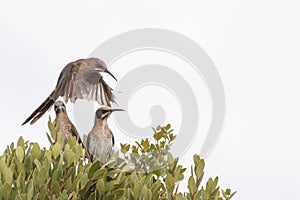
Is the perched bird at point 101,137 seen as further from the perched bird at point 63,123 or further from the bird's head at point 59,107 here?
the bird's head at point 59,107

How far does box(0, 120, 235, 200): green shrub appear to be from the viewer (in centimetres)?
473

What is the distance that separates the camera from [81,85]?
6.72 metres

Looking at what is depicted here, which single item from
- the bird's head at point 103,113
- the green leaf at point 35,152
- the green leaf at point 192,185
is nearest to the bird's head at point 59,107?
the bird's head at point 103,113

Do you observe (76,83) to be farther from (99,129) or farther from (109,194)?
(109,194)

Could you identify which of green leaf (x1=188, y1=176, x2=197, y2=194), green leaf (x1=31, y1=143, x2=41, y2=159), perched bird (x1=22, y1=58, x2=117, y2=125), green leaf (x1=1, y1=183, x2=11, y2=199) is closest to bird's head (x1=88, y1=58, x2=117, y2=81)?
perched bird (x1=22, y1=58, x2=117, y2=125)

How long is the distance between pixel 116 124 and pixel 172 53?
107 cm

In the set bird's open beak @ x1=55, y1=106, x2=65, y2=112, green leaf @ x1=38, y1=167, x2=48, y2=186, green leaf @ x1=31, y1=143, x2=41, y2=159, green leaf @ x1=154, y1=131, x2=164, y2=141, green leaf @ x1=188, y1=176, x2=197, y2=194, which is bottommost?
green leaf @ x1=38, y1=167, x2=48, y2=186

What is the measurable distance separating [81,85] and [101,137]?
0.97 m

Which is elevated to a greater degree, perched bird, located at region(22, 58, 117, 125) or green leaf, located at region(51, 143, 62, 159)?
perched bird, located at region(22, 58, 117, 125)

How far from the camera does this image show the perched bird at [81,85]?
21.2ft

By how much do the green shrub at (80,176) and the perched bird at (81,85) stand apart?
73 cm

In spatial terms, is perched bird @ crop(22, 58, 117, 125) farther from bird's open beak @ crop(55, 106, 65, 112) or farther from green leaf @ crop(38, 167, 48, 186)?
green leaf @ crop(38, 167, 48, 186)

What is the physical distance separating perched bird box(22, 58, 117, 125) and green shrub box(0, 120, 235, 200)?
73 cm

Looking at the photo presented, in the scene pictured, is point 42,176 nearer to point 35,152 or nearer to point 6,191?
point 6,191
